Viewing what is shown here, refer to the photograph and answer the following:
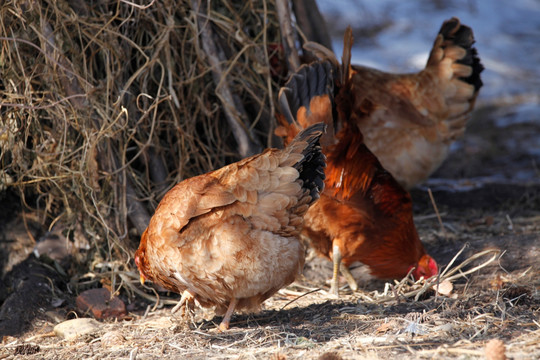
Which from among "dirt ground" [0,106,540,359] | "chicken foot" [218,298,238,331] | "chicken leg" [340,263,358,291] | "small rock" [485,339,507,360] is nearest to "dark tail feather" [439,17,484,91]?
"dirt ground" [0,106,540,359]

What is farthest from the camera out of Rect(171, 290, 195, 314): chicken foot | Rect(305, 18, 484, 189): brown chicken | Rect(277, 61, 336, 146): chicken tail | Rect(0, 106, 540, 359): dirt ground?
Rect(305, 18, 484, 189): brown chicken

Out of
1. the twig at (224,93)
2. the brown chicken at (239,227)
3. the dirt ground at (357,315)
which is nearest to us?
the dirt ground at (357,315)

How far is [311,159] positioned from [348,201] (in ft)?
2.65

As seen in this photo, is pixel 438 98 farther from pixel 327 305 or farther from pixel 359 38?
pixel 359 38

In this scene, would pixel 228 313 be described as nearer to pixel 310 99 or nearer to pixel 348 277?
pixel 348 277

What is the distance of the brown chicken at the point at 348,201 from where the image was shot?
337cm

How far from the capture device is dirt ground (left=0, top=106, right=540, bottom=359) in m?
2.21

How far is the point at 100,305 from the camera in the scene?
3180 mm

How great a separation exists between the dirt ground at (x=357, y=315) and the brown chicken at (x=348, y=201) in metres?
0.18

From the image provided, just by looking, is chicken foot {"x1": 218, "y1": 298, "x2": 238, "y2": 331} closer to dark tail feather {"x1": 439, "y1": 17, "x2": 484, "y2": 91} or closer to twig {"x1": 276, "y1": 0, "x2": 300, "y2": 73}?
twig {"x1": 276, "y1": 0, "x2": 300, "y2": 73}

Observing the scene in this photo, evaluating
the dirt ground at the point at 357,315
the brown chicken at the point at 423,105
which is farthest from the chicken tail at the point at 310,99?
the dirt ground at the point at 357,315

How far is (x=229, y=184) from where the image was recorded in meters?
2.58

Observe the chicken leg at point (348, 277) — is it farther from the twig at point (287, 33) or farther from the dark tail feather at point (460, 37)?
the dark tail feather at point (460, 37)

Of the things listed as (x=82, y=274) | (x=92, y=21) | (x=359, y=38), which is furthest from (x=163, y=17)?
(x=359, y=38)
